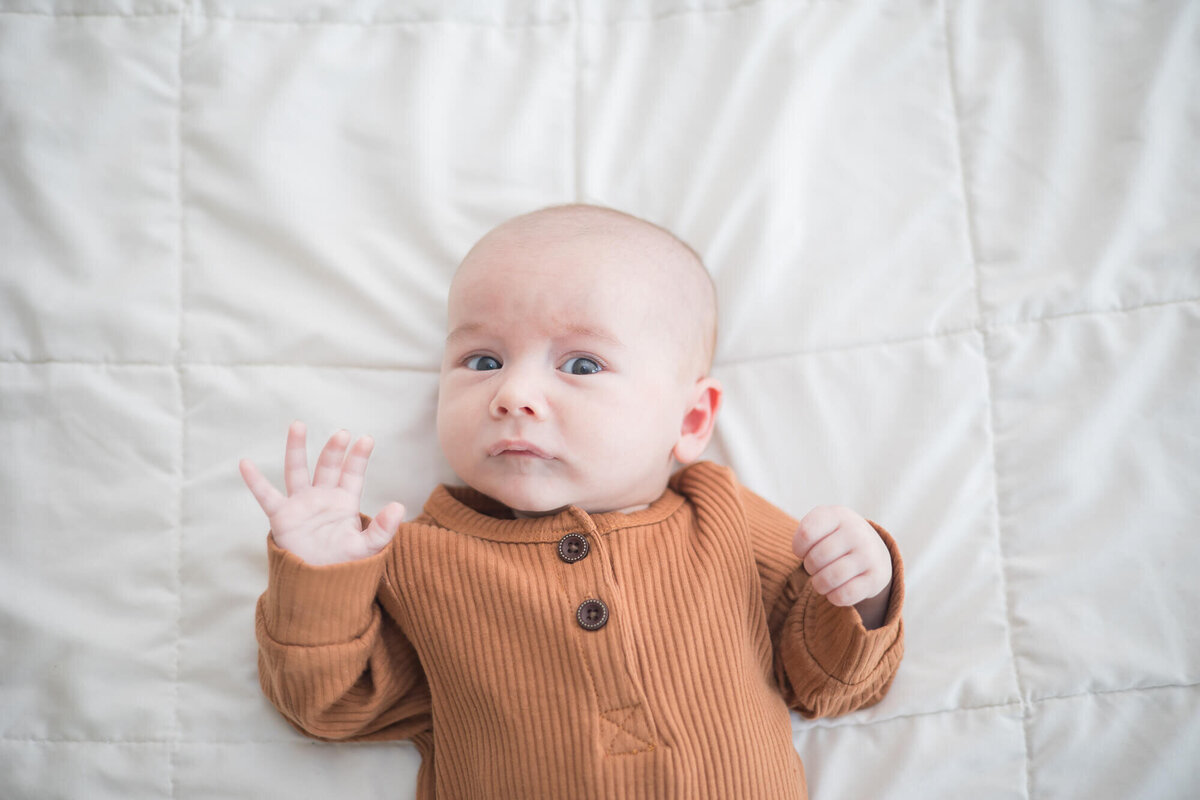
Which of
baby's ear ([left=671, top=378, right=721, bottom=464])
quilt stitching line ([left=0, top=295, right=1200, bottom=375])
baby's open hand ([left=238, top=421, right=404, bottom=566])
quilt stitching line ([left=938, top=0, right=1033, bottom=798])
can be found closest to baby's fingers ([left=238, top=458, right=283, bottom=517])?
baby's open hand ([left=238, top=421, right=404, bottom=566])

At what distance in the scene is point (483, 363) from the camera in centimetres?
110

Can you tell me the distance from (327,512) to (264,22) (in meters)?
0.77

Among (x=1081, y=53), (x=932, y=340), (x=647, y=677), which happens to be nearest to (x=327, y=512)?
(x=647, y=677)

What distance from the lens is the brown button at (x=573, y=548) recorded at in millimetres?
1022

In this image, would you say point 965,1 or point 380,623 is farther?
point 965,1

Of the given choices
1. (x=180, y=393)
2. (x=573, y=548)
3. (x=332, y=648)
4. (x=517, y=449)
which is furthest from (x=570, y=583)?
(x=180, y=393)

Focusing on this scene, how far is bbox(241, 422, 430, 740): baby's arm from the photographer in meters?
0.97

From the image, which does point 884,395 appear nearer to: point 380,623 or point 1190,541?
point 1190,541

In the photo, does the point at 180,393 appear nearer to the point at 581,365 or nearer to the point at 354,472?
the point at 354,472

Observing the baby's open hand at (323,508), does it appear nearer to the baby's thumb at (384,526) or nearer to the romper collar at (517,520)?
the baby's thumb at (384,526)

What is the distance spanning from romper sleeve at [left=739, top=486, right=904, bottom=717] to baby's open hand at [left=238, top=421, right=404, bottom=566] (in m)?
0.44

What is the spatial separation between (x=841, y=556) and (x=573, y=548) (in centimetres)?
29

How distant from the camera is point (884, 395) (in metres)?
1.24

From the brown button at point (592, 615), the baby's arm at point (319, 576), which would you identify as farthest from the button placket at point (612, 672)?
the baby's arm at point (319, 576)
